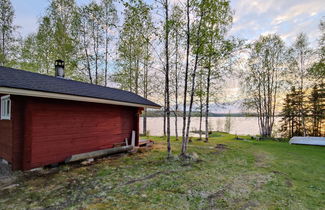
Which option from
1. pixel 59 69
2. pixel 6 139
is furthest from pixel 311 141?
pixel 6 139

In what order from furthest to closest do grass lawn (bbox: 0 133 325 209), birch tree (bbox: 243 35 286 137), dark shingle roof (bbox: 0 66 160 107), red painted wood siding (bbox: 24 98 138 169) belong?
birch tree (bbox: 243 35 286 137) → red painted wood siding (bbox: 24 98 138 169) → dark shingle roof (bbox: 0 66 160 107) → grass lawn (bbox: 0 133 325 209)

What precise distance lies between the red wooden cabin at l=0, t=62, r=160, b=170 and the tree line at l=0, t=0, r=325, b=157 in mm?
2908

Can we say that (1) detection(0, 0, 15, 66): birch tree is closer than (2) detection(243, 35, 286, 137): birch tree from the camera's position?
Yes

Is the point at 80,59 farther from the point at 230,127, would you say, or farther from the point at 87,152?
the point at 230,127

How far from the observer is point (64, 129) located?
4.82 m

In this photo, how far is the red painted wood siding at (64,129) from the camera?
4125 millimetres

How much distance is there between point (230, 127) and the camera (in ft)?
78.1

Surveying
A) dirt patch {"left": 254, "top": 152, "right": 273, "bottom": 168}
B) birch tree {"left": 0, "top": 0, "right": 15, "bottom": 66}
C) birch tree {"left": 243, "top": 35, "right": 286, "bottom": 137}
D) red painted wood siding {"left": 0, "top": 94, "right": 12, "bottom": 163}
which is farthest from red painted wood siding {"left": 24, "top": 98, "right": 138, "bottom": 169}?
birch tree {"left": 243, "top": 35, "right": 286, "bottom": 137}

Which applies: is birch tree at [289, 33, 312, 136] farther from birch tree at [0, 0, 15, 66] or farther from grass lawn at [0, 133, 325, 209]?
birch tree at [0, 0, 15, 66]

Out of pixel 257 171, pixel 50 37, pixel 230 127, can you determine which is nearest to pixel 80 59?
pixel 50 37

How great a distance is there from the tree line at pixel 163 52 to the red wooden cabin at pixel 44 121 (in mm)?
2908

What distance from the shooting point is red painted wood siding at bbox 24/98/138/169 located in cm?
412

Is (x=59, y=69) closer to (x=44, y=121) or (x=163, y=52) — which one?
(x=44, y=121)

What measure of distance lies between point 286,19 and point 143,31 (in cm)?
806
